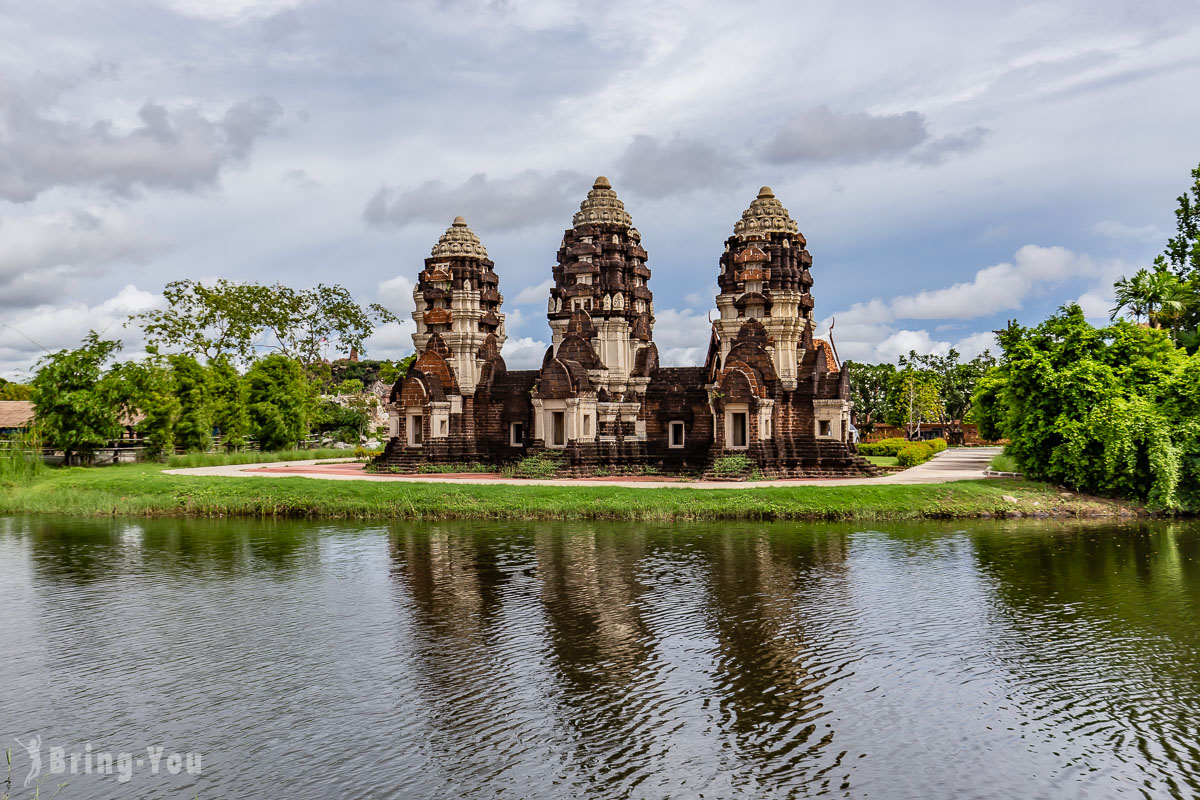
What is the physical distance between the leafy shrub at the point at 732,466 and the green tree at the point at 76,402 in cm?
3117

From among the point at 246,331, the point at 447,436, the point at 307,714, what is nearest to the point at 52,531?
the point at 447,436

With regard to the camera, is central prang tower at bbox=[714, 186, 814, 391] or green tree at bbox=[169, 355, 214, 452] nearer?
central prang tower at bbox=[714, 186, 814, 391]

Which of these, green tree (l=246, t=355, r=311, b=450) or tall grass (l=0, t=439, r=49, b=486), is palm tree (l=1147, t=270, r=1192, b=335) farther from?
tall grass (l=0, t=439, r=49, b=486)

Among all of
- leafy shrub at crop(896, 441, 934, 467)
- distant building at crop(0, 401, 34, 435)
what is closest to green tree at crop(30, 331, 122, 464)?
distant building at crop(0, 401, 34, 435)

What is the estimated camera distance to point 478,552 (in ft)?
75.6

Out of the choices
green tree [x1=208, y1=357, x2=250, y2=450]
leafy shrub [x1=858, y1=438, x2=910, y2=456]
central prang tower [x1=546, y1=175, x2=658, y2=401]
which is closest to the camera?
central prang tower [x1=546, y1=175, x2=658, y2=401]

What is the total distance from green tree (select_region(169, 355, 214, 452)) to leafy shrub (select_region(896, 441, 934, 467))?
38.1 m

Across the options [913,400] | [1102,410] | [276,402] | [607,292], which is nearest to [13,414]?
[276,402]

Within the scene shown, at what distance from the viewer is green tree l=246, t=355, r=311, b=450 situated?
53.7m

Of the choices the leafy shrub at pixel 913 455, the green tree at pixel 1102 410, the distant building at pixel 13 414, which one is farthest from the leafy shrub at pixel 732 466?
the distant building at pixel 13 414

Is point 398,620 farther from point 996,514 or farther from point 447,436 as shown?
point 447,436

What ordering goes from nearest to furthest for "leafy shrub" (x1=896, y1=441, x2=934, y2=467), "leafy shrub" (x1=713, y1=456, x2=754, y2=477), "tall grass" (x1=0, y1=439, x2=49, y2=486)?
"leafy shrub" (x1=713, y1=456, x2=754, y2=477) < "tall grass" (x1=0, y1=439, x2=49, y2=486) < "leafy shrub" (x1=896, y1=441, x2=934, y2=467)

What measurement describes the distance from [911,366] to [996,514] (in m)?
53.2

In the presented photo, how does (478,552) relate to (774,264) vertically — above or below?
below
